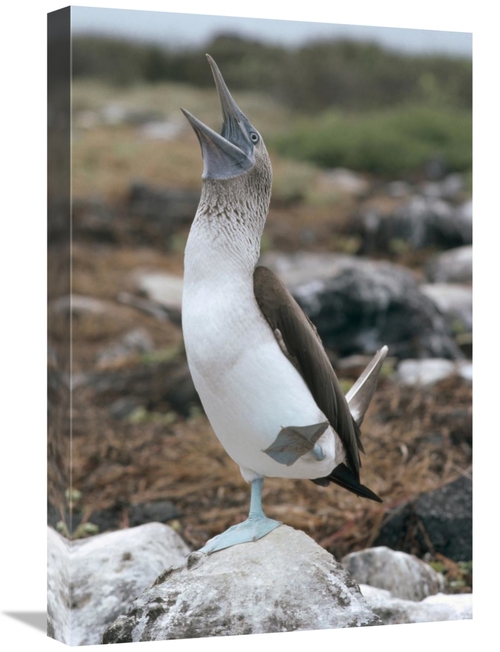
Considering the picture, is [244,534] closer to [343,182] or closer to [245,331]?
[245,331]

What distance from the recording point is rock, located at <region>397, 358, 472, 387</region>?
→ 764 centimetres

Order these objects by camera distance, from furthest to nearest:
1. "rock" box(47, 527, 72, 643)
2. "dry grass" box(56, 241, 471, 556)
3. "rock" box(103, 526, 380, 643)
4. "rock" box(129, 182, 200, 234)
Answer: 1. "rock" box(129, 182, 200, 234)
2. "dry grass" box(56, 241, 471, 556)
3. "rock" box(47, 527, 72, 643)
4. "rock" box(103, 526, 380, 643)

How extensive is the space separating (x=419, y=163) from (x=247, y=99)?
1340 mm

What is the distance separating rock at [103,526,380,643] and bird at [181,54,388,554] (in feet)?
0.37

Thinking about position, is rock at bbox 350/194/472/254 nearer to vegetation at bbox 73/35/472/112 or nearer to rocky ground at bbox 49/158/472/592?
rocky ground at bbox 49/158/472/592

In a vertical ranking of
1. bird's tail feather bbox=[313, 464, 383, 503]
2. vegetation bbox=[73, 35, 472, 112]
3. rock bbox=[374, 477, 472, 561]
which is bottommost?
rock bbox=[374, 477, 472, 561]

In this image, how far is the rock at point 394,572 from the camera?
22.2 ft

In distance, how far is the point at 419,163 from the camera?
25.6 feet

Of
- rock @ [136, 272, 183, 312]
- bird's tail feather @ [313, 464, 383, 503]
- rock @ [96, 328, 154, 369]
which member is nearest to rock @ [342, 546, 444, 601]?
bird's tail feather @ [313, 464, 383, 503]

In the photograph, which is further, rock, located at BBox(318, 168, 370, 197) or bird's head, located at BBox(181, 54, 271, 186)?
rock, located at BBox(318, 168, 370, 197)

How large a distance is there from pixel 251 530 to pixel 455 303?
8.89 ft

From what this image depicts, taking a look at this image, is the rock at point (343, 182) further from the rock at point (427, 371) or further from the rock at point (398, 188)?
the rock at point (427, 371)

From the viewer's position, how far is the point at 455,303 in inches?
304

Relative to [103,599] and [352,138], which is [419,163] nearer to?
[352,138]
